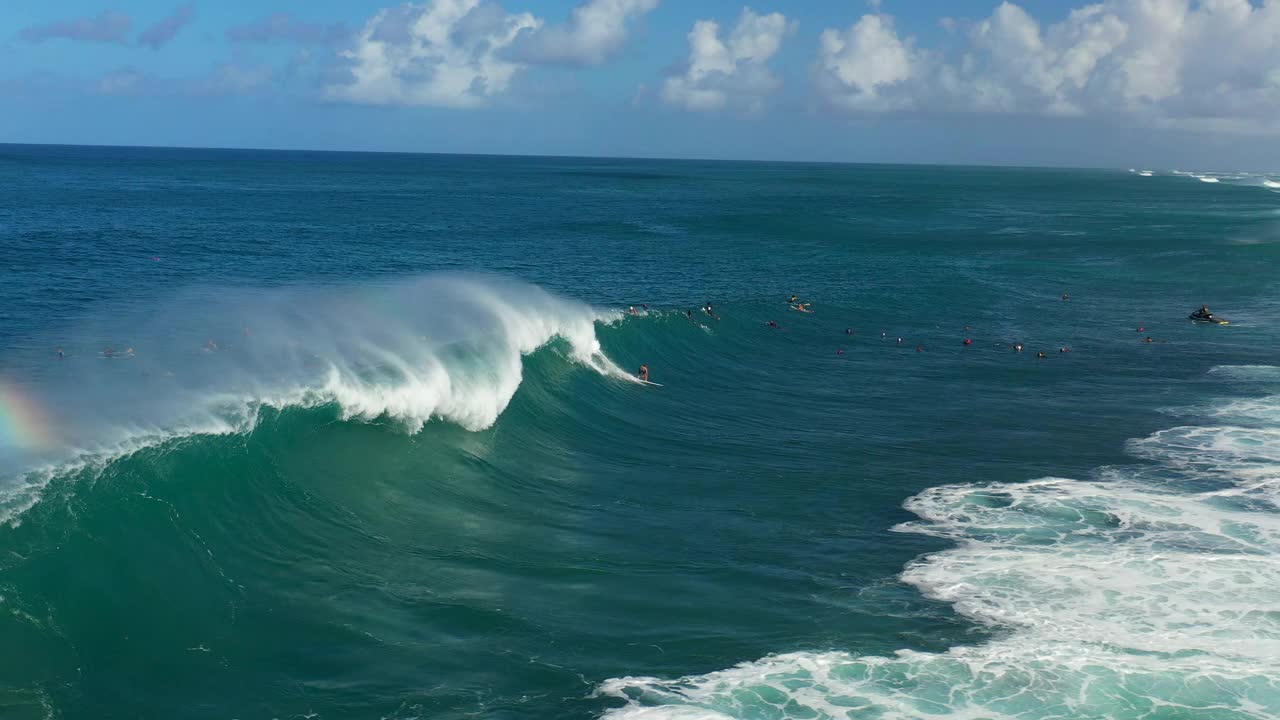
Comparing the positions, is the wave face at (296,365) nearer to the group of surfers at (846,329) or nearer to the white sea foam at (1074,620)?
the group of surfers at (846,329)

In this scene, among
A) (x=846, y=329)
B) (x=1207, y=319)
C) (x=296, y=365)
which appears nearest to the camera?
(x=296, y=365)

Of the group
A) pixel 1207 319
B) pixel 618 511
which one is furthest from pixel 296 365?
pixel 1207 319

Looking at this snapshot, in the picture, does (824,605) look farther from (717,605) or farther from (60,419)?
(60,419)

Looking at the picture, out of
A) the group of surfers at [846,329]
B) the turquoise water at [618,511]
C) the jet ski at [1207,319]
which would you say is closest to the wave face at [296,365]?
the turquoise water at [618,511]

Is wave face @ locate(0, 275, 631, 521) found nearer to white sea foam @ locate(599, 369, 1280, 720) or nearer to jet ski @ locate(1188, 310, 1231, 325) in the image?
white sea foam @ locate(599, 369, 1280, 720)

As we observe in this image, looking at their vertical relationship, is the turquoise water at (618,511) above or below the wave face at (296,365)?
below

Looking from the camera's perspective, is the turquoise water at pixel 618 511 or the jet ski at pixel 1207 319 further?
the jet ski at pixel 1207 319

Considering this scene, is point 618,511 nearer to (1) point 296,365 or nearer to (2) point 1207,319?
(1) point 296,365
